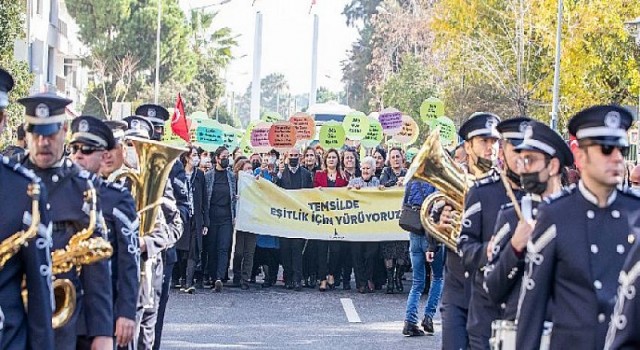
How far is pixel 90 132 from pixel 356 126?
75.8 ft

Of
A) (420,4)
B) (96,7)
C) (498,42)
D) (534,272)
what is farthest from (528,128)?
(96,7)

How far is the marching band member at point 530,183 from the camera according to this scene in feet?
23.7

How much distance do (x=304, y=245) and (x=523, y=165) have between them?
1356 cm

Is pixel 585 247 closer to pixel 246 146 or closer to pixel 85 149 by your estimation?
pixel 85 149

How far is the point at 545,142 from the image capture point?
24.1 feet

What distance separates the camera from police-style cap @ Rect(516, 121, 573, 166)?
732 cm

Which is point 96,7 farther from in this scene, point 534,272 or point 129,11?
point 534,272

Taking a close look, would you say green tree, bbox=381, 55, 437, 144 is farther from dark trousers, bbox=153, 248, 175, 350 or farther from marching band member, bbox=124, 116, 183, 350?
marching band member, bbox=124, 116, 183, 350

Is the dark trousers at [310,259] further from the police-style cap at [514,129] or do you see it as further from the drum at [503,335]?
the drum at [503,335]

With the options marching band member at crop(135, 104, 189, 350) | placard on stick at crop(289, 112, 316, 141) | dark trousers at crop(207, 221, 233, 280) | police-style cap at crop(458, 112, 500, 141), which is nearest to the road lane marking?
dark trousers at crop(207, 221, 233, 280)

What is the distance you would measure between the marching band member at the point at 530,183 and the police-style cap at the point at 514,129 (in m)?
0.49

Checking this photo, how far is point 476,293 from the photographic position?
8.41 metres

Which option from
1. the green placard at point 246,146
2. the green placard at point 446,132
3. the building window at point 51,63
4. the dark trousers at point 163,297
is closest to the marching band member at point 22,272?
the dark trousers at point 163,297

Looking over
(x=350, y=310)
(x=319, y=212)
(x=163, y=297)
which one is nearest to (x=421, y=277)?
(x=350, y=310)
